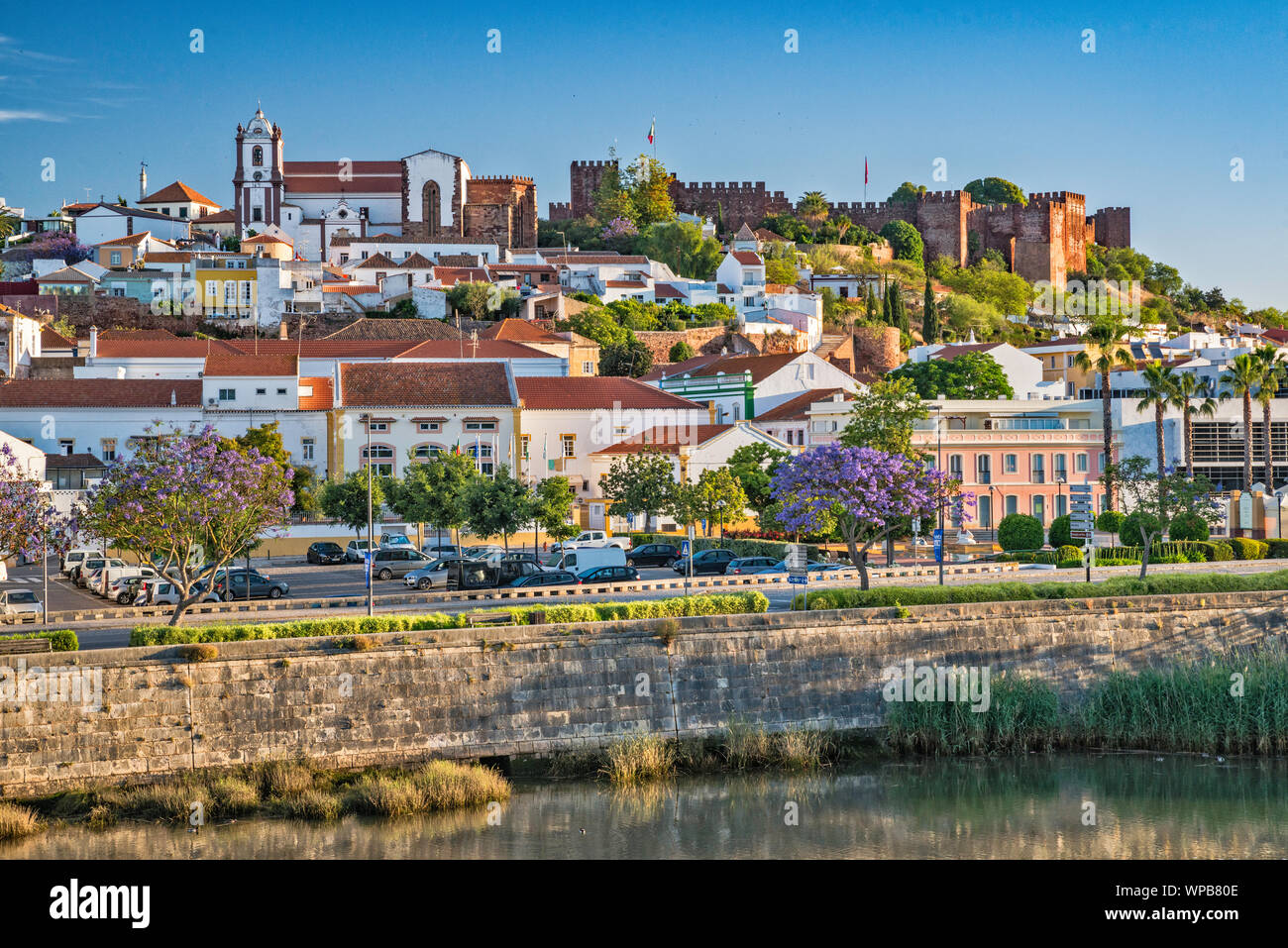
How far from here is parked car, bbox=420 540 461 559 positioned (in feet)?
157

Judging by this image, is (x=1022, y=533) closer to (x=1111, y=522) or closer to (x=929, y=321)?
(x=1111, y=522)

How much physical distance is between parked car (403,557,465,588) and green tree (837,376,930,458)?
43.7 feet

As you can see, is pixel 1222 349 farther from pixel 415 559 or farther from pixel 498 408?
pixel 415 559

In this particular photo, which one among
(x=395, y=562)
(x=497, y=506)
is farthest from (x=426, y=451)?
(x=497, y=506)

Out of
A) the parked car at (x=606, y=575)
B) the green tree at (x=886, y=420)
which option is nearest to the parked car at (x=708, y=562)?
the parked car at (x=606, y=575)

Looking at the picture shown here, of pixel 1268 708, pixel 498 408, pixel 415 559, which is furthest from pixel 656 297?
pixel 1268 708

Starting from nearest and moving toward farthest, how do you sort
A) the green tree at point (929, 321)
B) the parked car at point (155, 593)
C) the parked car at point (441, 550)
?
the parked car at point (155, 593)
the parked car at point (441, 550)
the green tree at point (929, 321)

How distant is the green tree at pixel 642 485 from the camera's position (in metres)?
50.6

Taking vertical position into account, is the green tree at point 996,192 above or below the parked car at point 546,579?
above

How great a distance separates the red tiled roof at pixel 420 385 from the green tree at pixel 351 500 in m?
6.64

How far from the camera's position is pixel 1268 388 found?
5888 cm

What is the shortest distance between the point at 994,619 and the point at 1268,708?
4.98 m

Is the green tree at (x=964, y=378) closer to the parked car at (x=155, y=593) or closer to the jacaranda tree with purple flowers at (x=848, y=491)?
the jacaranda tree with purple flowers at (x=848, y=491)

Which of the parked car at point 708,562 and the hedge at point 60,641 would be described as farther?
the parked car at point 708,562
